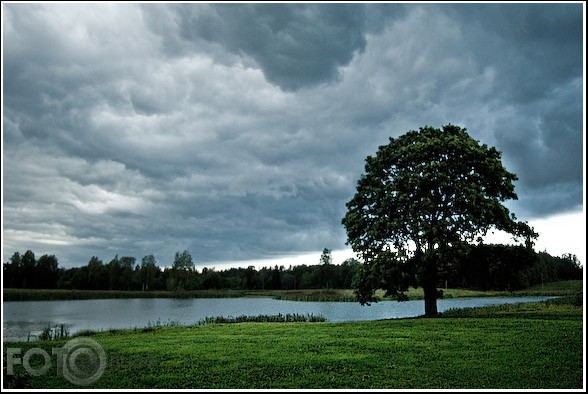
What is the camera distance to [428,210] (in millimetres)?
33312

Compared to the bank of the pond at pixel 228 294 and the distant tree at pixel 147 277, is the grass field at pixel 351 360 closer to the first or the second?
the bank of the pond at pixel 228 294

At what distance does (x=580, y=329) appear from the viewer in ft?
80.4

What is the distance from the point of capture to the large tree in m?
33.0

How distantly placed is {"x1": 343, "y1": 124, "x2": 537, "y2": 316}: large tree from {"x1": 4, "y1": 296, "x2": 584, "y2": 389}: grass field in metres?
7.59

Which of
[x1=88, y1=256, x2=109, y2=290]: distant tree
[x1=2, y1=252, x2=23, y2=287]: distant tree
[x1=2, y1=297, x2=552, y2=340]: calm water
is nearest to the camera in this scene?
[x1=2, y1=297, x2=552, y2=340]: calm water

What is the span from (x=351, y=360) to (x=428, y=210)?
720 inches

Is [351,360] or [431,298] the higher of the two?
[431,298]

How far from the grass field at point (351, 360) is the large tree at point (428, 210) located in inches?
299

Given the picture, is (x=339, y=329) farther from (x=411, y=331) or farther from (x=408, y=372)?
(x=408, y=372)

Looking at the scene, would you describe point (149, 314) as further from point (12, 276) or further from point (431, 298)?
point (12, 276)

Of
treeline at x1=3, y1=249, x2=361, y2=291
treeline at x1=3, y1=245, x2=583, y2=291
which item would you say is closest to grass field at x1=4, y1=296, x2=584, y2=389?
treeline at x1=3, y1=245, x2=583, y2=291

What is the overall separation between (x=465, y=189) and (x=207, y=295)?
106 m

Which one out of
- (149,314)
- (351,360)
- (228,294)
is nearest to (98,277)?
(228,294)

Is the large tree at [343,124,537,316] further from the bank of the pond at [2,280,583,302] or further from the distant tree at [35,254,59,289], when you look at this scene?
the distant tree at [35,254,59,289]
